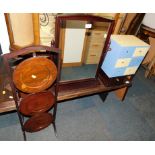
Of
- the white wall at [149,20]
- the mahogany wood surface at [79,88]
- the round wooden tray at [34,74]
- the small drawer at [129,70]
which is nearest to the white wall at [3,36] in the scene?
the mahogany wood surface at [79,88]

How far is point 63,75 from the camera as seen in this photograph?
2008 millimetres

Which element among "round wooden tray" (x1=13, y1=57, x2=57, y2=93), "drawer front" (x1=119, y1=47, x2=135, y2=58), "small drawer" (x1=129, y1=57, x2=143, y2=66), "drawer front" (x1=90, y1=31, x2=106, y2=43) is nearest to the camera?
"round wooden tray" (x1=13, y1=57, x2=57, y2=93)

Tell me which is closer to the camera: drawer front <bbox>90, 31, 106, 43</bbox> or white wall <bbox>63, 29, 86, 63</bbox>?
white wall <bbox>63, 29, 86, 63</bbox>

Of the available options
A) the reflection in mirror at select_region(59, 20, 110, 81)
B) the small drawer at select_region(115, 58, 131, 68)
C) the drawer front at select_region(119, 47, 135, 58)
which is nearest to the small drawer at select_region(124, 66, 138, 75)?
the small drawer at select_region(115, 58, 131, 68)

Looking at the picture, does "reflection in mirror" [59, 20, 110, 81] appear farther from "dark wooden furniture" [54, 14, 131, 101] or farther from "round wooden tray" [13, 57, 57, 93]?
"round wooden tray" [13, 57, 57, 93]

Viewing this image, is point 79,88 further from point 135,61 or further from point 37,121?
point 135,61

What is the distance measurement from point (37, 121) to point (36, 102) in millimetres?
263

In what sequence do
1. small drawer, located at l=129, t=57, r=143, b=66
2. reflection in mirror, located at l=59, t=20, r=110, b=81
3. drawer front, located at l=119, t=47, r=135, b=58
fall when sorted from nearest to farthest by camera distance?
drawer front, located at l=119, t=47, r=135, b=58
small drawer, located at l=129, t=57, r=143, b=66
reflection in mirror, located at l=59, t=20, r=110, b=81

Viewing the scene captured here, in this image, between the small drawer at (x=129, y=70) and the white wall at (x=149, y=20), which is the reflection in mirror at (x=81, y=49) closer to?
the small drawer at (x=129, y=70)

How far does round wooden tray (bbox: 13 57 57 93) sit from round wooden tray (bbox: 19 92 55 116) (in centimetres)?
6

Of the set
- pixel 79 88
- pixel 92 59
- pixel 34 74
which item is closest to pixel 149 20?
pixel 92 59

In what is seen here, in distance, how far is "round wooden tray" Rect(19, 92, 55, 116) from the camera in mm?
1200

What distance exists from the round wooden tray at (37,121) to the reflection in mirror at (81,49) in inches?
22.7
